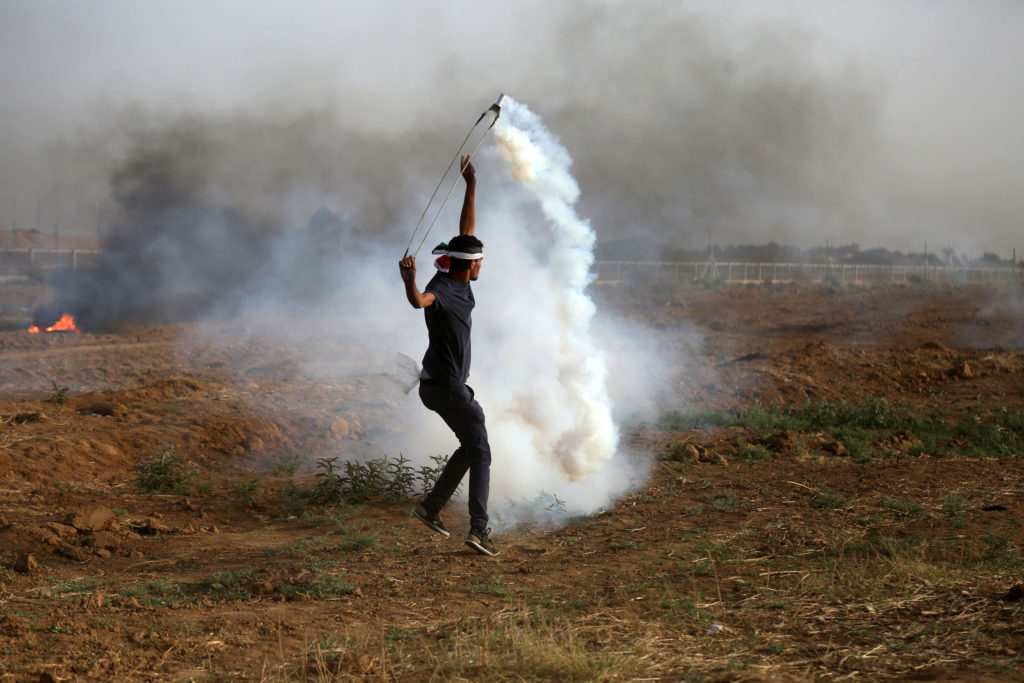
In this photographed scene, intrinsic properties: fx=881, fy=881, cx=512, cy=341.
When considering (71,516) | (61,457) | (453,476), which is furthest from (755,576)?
(61,457)

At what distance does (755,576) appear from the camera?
5.14 metres

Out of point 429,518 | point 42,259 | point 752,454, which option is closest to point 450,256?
point 429,518

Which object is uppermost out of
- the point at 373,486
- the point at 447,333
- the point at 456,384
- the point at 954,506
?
the point at 447,333

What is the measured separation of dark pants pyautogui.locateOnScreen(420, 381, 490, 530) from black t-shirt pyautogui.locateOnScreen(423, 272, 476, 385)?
102mm

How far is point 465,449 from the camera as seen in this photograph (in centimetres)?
608

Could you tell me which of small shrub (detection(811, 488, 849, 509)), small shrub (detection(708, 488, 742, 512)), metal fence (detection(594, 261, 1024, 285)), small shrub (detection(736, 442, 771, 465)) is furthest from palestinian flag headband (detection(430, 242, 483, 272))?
metal fence (detection(594, 261, 1024, 285))

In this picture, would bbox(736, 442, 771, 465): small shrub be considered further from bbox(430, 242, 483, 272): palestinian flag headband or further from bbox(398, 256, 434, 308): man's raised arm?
bbox(398, 256, 434, 308): man's raised arm

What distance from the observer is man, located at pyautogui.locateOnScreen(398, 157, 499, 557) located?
19.3 feet

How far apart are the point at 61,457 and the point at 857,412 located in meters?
9.13

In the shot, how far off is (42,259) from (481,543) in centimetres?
4912

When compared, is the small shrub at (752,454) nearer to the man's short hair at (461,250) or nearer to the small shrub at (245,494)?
the man's short hair at (461,250)

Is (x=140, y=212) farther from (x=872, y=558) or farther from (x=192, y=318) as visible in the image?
(x=872, y=558)

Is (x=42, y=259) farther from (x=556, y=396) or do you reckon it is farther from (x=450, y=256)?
(x=450, y=256)

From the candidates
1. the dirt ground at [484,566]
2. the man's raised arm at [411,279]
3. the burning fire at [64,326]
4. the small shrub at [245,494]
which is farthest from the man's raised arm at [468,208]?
A: the burning fire at [64,326]
